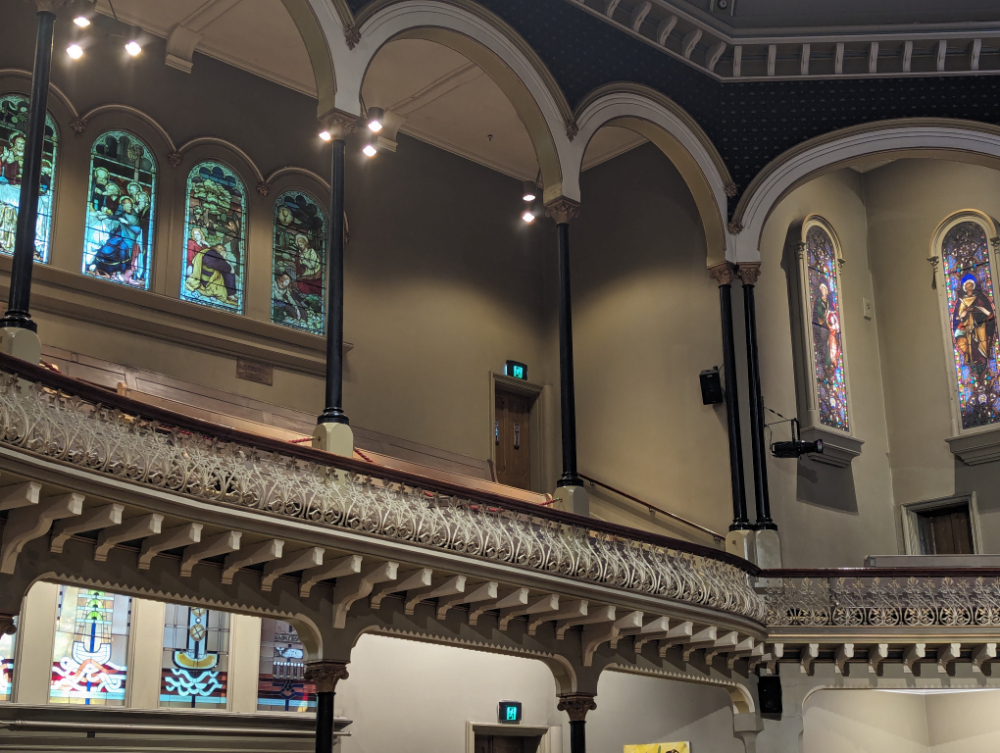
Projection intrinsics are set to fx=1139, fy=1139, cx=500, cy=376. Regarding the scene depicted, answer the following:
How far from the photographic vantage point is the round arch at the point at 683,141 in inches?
550

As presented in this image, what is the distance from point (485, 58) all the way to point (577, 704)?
696cm

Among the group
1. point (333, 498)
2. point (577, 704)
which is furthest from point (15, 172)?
point (577, 704)

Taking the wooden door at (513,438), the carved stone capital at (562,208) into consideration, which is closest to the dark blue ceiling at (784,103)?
the carved stone capital at (562,208)

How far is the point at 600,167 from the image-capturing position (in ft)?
56.5

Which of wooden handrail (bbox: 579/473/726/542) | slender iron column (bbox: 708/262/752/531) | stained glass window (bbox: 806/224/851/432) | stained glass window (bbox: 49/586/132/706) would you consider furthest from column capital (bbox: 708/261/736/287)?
stained glass window (bbox: 49/586/132/706)

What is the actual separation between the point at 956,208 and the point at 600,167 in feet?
17.8

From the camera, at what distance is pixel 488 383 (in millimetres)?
16484

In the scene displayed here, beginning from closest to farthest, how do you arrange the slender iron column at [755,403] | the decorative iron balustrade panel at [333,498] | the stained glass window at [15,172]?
the decorative iron balustrade panel at [333,498] < the stained glass window at [15,172] < the slender iron column at [755,403]

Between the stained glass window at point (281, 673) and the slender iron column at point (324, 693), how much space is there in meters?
2.26

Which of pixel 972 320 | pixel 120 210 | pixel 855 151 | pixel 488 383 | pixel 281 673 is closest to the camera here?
pixel 281 673

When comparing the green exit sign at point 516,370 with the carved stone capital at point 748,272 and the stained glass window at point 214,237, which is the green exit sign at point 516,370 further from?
the stained glass window at point 214,237

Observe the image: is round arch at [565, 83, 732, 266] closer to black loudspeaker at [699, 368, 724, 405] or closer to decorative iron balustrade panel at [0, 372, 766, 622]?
black loudspeaker at [699, 368, 724, 405]

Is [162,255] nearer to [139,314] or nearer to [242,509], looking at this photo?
[139,314]

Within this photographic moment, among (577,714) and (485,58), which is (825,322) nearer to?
(485,58)
